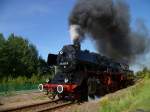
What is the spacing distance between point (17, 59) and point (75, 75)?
188 feet

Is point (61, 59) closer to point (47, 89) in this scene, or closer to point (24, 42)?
point (47, 89)

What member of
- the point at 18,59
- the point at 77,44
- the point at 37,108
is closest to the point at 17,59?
the point at 18,59

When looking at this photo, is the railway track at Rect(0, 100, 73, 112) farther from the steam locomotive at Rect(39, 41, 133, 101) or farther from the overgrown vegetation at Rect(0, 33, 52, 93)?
the overgrown vegetation at Rect(0, 33, 52, 93)

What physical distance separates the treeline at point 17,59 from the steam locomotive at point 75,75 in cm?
4419

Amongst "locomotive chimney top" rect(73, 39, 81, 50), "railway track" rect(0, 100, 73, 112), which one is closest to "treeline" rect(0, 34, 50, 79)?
"locomotive chimney top" rect(73, 39, 81, 50)

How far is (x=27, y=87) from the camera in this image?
3925 centimetres

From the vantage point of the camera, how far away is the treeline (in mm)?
73312

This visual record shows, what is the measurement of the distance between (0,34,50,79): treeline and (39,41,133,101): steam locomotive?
145 feet

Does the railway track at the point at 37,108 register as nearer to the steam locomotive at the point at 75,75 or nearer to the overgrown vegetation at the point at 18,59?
the steam locomotive at the point at 75,75

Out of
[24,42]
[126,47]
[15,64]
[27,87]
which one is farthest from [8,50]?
[126,47]

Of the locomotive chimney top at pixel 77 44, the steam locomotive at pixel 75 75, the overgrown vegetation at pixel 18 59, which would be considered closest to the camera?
the steam locomotive at pixel 75 75

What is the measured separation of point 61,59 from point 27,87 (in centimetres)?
1733

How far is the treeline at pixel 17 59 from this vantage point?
7331 centimetres

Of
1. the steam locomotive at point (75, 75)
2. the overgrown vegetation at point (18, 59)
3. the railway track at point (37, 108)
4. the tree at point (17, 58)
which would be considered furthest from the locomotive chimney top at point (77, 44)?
the tree at point (17, 58)
